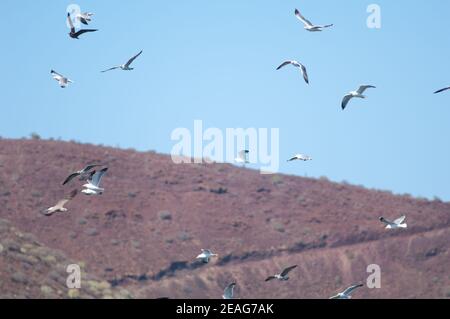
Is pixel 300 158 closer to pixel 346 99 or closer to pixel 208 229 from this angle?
pixel 346 99

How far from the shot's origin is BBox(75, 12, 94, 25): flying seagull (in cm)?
3703

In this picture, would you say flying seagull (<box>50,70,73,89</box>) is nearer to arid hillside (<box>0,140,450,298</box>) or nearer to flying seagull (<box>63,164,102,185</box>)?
flying seagull (<box>63,164,102,185</box>)

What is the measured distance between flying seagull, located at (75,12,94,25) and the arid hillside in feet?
61.3

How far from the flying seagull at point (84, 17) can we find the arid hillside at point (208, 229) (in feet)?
61.3

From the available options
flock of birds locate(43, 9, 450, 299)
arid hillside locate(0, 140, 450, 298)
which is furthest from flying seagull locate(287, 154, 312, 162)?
arid hillside locate(0, 140, 450, 298)

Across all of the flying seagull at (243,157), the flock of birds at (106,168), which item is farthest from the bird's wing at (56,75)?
the flying seagull at (243,157)

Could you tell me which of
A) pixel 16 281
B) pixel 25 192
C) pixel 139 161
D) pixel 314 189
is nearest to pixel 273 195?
pixel 314 189

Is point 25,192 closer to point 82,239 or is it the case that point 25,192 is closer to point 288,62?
point 82,239

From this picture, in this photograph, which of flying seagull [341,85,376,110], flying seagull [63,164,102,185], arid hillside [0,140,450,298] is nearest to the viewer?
flying seagull [63,164,102,185]

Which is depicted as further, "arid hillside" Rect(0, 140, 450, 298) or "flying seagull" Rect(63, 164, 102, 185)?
"arid hillside" Rect(0, 140, 450, 298)

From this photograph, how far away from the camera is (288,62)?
38156 mm

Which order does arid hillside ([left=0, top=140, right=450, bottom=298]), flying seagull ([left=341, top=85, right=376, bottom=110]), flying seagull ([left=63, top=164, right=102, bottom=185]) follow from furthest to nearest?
1. arid hillside ([left=0, top=140, right=450, bottom=298])
2. flying seagull ([left=341, top=85, right=376, bottom=110])
3. flying seagull ([left=63, top=164, right=102, bottom=185])

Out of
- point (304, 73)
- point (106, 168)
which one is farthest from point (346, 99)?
point (106, 168)

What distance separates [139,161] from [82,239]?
46.3 ft
